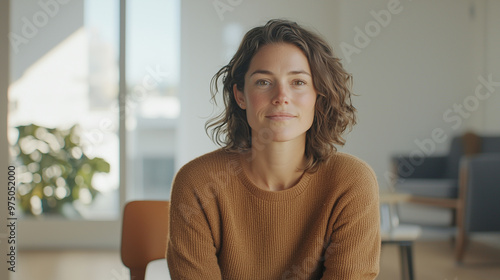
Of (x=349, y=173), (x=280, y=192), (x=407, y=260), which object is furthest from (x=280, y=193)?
(x=407, y=260)

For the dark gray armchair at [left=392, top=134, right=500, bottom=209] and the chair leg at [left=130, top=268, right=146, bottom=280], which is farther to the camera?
the dark gray armchair at [left=392, top=134, right=500, bottom=209]

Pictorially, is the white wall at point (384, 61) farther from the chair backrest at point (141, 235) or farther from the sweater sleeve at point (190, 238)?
the sweater sleeve at point (190, 238)

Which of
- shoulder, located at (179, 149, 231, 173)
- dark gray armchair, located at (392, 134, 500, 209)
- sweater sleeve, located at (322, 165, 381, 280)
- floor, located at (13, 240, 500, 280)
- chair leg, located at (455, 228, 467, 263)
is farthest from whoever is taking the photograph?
dark gray armchair, located at (392, 134, 500, 209)

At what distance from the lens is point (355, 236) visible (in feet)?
3.56

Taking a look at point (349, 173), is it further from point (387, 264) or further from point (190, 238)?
point (387, 264)

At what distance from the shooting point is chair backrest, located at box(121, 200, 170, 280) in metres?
1.29

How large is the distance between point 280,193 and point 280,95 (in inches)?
9.2

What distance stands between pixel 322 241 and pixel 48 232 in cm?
290

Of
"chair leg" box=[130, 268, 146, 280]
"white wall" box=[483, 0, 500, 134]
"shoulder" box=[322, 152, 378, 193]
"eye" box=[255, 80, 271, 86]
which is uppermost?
"white wall" box=[483, 0, 500, 134]

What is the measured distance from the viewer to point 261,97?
3.66 ft

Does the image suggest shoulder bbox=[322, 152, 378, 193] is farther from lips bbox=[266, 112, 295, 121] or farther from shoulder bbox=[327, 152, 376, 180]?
lips bbox=[266, 112, 295, 121]

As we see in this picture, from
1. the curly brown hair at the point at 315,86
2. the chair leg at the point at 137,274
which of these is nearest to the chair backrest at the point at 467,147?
the curly brown hair at the point at 315,86

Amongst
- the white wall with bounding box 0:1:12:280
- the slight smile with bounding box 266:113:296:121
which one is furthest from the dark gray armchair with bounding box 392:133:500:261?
the white wall with bounding box 0:1:12:280

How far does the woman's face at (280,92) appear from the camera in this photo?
3.60ft
